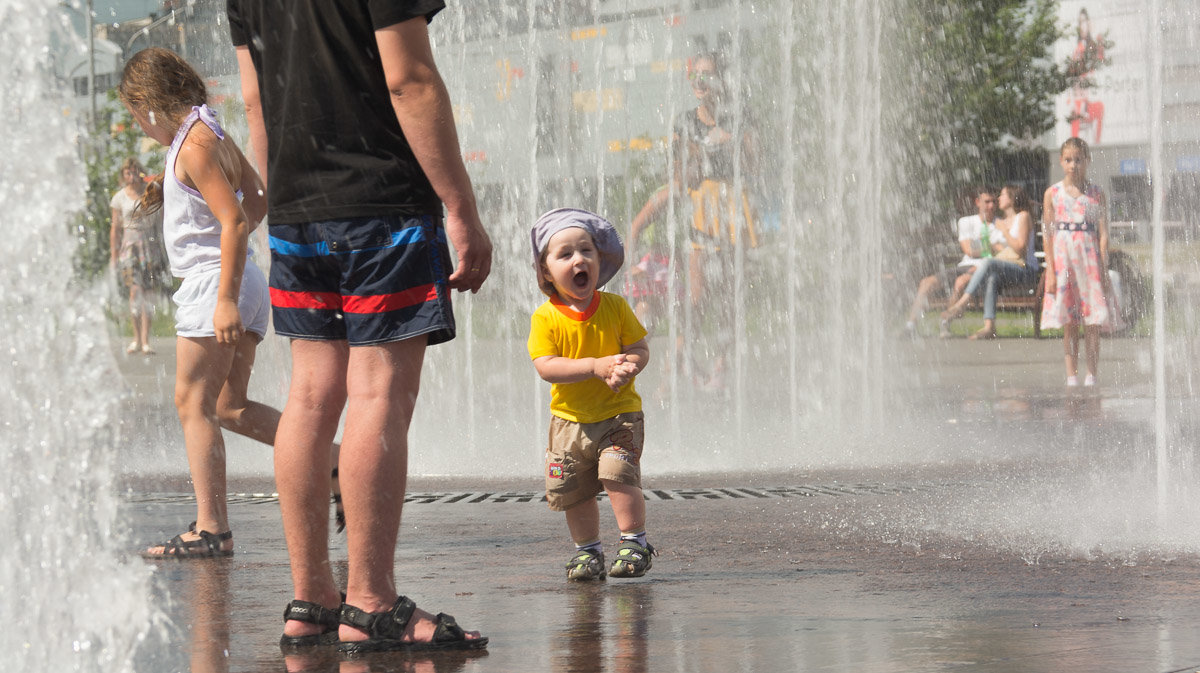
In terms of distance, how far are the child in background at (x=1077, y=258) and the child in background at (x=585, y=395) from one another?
25.5 feet

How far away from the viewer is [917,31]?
2514 centimetres

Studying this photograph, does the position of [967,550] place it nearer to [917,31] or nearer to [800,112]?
[800,112]

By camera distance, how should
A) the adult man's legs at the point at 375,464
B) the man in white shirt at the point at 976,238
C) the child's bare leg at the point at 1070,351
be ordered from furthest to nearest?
the man in white shirt at the point at 976,238
the child's bare leg at the point at 1070,351
the adult man's legs at the point at 375,464

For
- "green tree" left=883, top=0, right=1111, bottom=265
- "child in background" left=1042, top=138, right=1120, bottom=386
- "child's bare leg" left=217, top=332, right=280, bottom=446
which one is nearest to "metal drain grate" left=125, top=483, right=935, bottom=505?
"child's bare leg" left=217, top=332, right=280, bottom=446

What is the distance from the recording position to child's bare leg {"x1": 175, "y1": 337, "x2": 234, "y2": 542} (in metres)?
4.66

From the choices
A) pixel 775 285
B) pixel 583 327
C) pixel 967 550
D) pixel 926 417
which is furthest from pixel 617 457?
pixel 775 285

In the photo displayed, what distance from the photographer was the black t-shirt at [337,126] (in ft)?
10.7

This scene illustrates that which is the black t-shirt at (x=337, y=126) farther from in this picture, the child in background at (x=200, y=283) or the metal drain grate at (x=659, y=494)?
the metal drain grate at (x=659, y=494)

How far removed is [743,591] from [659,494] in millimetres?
2442

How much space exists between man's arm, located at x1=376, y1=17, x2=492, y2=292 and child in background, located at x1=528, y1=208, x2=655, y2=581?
97cm

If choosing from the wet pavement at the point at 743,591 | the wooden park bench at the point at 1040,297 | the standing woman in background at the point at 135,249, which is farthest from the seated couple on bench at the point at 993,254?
the wet pavement at the point at 743,591

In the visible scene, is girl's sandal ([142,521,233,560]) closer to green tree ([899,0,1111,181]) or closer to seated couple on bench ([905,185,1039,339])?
seated couple on bench ([905,185,1039,339])

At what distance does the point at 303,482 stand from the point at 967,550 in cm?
209

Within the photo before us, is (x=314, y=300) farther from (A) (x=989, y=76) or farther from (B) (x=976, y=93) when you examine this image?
(B) (x=976, y=93)
